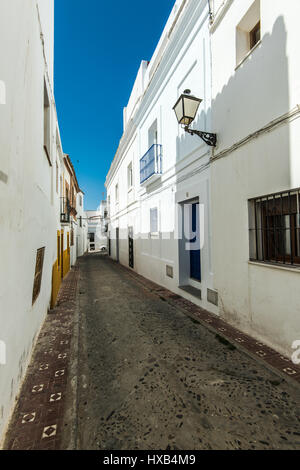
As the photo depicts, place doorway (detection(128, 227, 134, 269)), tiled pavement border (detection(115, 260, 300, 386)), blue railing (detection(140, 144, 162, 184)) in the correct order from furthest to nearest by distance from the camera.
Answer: doorway (detection(128, 227, 134, 269)) < blue railing (detection(140, 144, 162, 184)) < tiled pavement border (detection(115, 260, 300, 386))

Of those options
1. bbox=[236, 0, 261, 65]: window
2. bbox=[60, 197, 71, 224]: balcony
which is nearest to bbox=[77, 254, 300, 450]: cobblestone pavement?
bbox=[236, 0, 261, 65]: window

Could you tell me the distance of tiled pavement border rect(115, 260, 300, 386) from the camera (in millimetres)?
2887

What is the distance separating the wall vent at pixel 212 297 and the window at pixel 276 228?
1329mm

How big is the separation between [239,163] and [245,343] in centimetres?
310

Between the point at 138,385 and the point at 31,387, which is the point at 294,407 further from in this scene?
the point at 31,387

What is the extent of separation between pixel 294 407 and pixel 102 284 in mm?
7106

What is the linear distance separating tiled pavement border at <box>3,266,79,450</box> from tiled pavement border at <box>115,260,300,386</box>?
257cm

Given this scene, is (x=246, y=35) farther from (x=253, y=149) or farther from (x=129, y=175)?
(x=129, y=175)

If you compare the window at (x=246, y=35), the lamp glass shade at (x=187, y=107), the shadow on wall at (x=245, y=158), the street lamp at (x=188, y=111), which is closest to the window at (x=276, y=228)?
the shadow on wall at (x=245, y=158)

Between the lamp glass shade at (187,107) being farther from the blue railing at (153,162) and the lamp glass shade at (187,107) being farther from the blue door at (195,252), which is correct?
the blue railing at (153,162)

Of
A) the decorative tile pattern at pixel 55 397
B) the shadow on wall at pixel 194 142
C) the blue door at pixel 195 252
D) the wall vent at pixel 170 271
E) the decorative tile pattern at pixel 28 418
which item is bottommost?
the decorative tile pattern at pixel 55 397

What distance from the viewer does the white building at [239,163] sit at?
3160mm

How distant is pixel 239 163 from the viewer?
4.00 meters

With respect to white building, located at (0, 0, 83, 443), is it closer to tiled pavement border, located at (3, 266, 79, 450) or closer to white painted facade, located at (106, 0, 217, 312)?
tiled pavement border, located at (3, 266, 79, 450)
